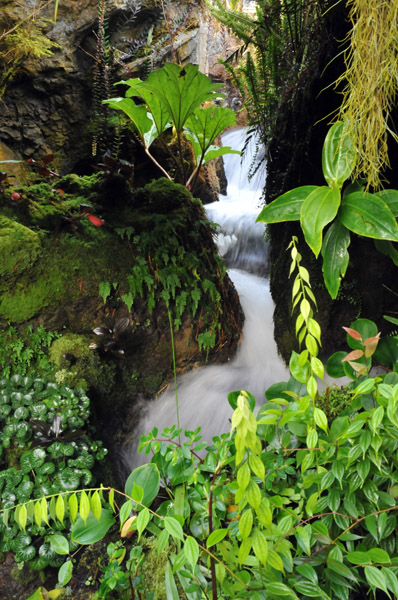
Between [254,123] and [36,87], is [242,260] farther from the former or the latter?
[36,87]

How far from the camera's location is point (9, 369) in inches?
83.7

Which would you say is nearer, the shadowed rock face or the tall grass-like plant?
the tall grass-like plant

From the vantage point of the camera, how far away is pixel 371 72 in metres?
1.33

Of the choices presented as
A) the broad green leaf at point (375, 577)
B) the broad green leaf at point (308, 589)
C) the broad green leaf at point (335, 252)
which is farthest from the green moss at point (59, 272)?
the broad green leaf at point (375, 577)

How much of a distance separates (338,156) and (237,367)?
6.40ft

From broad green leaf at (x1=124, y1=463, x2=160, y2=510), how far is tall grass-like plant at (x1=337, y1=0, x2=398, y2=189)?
1.29 m

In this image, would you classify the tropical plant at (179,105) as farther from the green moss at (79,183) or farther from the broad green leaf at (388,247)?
the broad green leaf at (388,247)

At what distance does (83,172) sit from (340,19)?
2627 mm

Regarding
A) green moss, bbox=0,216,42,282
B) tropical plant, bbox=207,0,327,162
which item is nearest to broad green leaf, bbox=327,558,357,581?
green moss, bbox=0,216,42,282

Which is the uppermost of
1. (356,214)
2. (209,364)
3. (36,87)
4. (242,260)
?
(36,87)

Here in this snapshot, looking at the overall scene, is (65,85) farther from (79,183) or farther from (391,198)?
(391,198)

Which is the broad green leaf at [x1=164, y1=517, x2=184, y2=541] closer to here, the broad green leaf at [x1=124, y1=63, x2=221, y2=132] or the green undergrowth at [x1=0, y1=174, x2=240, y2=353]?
the green undergrowth at [x1=0, y1=174, x2=240, y2=353]

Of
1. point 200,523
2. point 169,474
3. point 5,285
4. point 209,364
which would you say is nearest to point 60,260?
point 5,285

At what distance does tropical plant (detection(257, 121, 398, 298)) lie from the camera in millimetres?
1258
